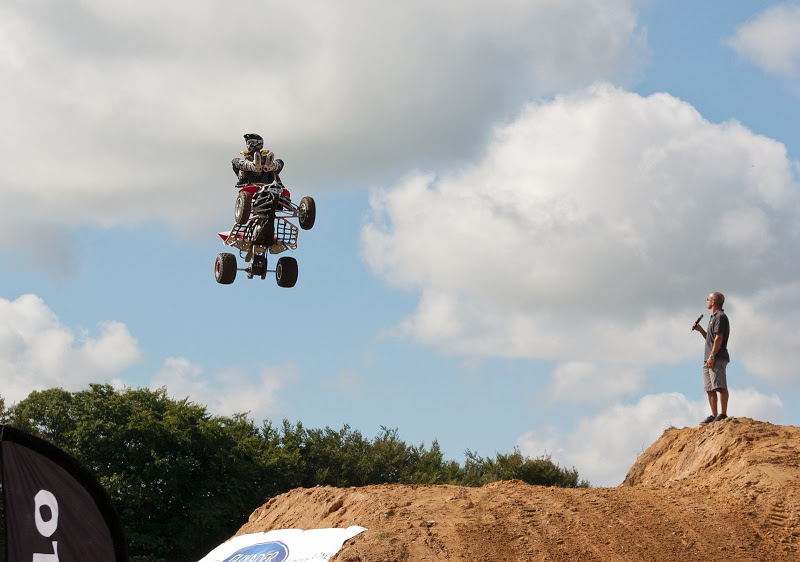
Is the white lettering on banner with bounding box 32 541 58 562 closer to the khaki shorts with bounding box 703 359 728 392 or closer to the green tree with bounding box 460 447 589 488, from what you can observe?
the khaki shorts with bounding box 703 359 728 392

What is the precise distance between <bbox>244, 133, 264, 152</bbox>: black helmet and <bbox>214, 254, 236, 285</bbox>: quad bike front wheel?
2.36 m

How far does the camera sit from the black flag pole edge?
24.0 ft

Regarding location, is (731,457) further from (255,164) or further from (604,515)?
(255,164)

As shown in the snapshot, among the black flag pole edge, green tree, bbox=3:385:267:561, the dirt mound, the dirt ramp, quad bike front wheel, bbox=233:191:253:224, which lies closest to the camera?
the black flag pole edge

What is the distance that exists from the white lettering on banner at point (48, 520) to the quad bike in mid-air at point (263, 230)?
41.1 feet

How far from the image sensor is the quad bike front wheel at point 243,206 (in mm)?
19562

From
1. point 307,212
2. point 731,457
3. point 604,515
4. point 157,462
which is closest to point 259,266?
point 307,212

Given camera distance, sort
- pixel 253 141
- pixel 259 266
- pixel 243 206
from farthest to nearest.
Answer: pixel 259 266 < pixel 253 141 < pixel 243 206

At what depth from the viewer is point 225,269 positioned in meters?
20.8

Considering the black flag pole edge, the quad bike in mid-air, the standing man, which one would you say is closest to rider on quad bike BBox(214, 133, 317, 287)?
the quad bike in mid-air

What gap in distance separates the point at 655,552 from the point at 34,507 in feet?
35.5

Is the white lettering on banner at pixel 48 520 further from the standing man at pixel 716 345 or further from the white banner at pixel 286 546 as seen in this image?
the standing man at pixel 716 345

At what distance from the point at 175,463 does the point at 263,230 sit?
56.0 ft

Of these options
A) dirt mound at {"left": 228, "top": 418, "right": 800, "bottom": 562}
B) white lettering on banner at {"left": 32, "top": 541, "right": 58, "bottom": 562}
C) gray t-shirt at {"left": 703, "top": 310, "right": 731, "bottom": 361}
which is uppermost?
gray t-shirt at {"left": 703, "top": 310, "right": 731, "bottom": 361}
